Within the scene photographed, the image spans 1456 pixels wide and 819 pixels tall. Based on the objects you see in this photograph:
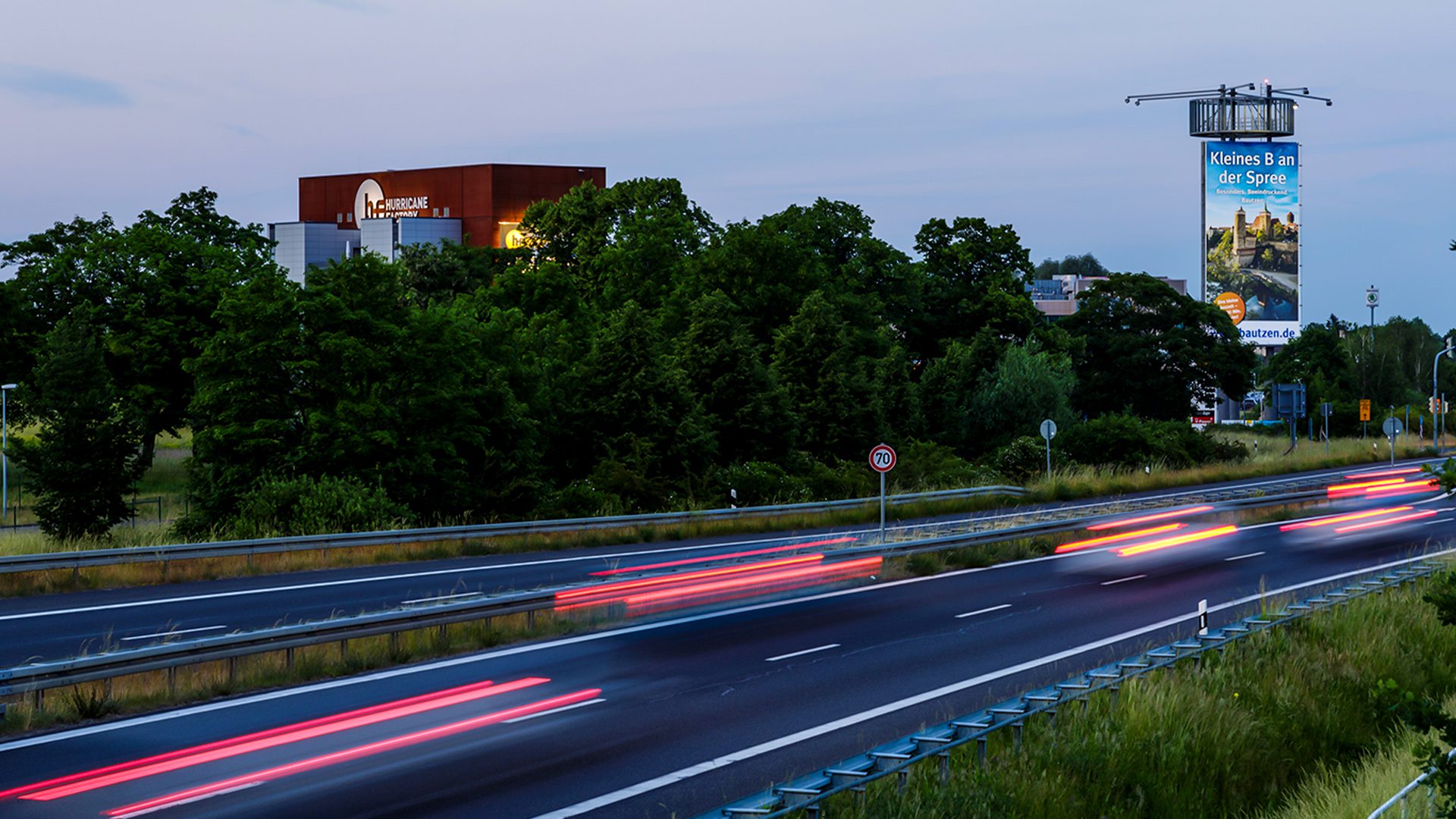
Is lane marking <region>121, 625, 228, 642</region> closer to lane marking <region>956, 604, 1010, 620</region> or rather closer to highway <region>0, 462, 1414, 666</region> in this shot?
highway <region>0, 462, 1414, 666</region>

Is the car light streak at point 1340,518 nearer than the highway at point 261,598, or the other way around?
the highway at point 261,598

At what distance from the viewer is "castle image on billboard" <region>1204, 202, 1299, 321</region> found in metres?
122

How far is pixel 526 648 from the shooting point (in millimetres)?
18125

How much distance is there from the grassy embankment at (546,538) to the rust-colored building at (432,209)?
4631cm

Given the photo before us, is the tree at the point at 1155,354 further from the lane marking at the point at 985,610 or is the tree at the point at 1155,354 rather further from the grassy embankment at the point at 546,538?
the lane marking at the point at 985,610

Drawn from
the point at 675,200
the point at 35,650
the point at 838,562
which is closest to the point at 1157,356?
the point at 675,200

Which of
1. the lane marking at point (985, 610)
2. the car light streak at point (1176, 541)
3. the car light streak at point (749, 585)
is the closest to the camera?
the lane marking at point (985, 610)

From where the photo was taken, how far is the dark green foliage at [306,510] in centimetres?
2927

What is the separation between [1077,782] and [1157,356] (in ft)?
241

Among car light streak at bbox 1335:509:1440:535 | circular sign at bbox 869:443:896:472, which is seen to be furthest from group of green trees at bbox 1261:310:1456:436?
circular sign at bbox 869:443:896:472

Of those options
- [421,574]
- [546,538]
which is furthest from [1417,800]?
[546,538]

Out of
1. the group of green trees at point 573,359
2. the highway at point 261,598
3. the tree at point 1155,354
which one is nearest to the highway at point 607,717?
the highway at point 261,598

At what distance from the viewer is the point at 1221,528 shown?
37719 millimetres

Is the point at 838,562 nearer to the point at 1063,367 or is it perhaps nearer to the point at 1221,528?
the point at 1221,528
